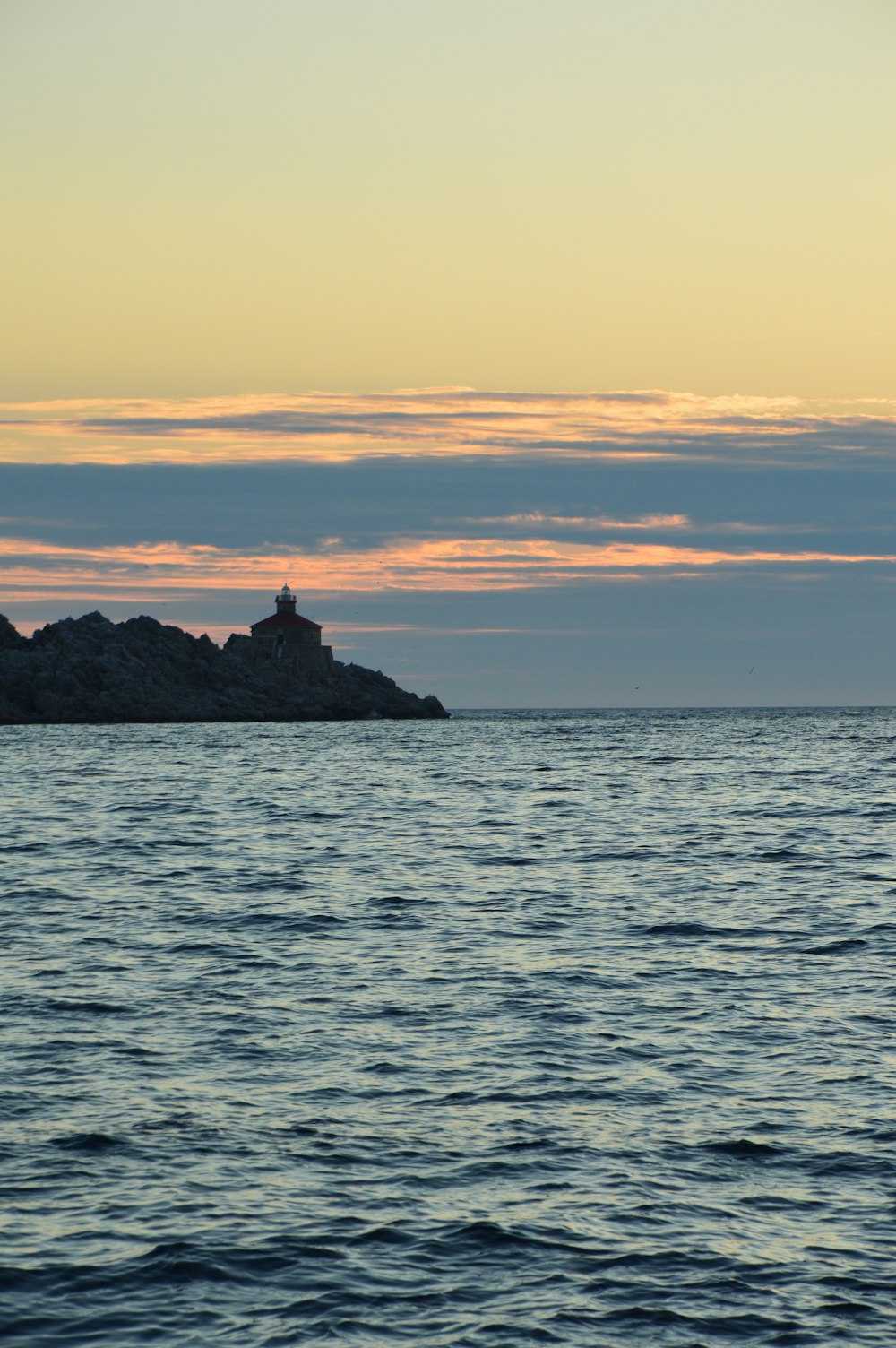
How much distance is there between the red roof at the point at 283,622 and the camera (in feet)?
624

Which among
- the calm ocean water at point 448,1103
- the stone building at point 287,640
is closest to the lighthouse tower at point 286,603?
the stone building at point 287,640

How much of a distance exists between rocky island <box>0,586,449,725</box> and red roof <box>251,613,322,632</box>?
12 centimetres

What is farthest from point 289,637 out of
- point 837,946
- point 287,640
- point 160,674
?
point 837,946

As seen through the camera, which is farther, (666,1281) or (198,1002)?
(198,1002)

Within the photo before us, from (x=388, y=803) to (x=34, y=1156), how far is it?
47.4 metres

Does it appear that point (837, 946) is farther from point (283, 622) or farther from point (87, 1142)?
point (283, 622)

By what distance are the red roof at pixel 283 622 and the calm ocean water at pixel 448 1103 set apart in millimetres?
153323

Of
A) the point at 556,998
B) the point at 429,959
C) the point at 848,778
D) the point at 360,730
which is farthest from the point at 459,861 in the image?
the point at 360,730

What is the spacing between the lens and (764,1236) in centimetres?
1198

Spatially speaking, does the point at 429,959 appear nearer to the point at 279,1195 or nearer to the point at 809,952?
the point at 809,952

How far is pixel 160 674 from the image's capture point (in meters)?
178

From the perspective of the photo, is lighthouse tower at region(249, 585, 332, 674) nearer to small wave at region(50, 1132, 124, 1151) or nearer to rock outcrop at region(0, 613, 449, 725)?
rock outcrop at region(0, 613, 449, 725)

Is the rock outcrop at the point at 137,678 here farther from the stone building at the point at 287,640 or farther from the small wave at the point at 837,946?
the small wave at the point at 837,946

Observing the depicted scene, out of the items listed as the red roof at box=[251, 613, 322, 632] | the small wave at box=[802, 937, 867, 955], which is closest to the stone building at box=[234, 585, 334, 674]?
the red roof at box=[251, 613, 322, 632]
